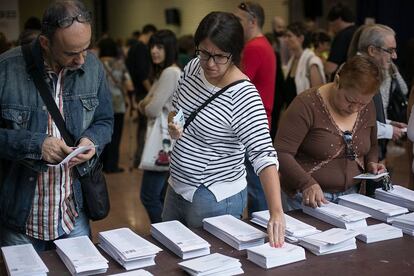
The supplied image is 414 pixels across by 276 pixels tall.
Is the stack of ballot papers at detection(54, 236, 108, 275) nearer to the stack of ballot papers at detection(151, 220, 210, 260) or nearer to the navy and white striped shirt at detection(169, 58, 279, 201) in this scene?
the stack of ballot papers at detection(151, 220, 210, 260)

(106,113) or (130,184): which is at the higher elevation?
(106,113)

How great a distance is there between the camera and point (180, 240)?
79.4 inches

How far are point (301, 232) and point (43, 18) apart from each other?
114 centimetres

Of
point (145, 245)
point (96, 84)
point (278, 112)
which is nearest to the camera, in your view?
point (145, 245)

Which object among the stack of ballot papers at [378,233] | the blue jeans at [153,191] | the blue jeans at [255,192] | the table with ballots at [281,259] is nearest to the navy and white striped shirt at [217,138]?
the table with ballots at [281,259]

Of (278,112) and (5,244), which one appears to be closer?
(5,244)

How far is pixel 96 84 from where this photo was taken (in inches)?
90.4

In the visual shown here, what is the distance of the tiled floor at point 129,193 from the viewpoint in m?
4.65

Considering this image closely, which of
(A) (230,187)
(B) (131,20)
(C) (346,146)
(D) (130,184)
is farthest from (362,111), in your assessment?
(B) (131,20)

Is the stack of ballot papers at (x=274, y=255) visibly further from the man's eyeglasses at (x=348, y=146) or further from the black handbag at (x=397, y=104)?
the black handbag at (x=397, y=104)

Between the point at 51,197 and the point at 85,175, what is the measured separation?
147 millimetres

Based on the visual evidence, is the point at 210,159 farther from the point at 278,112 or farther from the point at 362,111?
the point at 278,112

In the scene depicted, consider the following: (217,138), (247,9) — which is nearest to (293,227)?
(217,138)

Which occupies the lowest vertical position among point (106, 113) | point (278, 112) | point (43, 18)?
point (278, 112)
